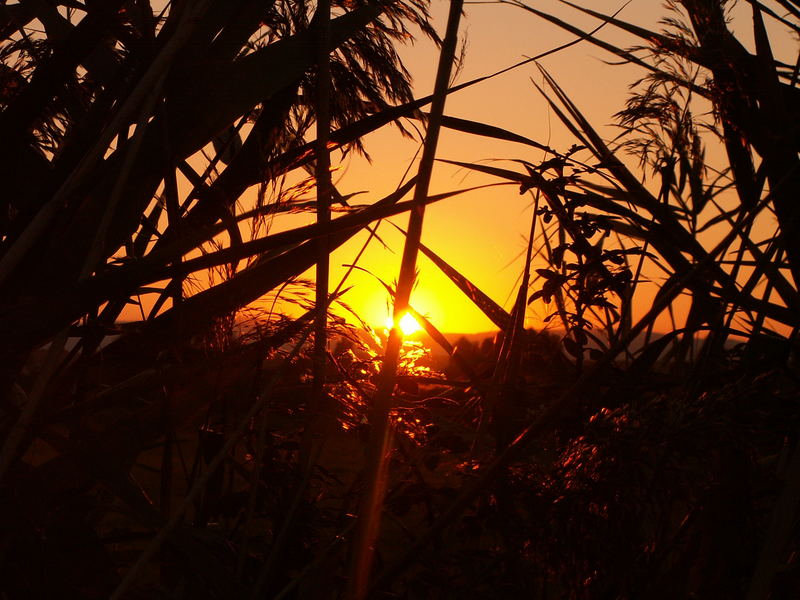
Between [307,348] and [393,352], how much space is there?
0.23m

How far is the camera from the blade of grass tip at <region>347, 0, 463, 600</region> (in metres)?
0.84

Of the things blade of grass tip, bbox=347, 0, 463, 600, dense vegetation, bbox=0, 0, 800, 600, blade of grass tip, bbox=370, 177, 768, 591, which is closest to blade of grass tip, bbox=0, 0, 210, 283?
dense vegetation, bbox=0, 0, 800, 600

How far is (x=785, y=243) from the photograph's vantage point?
126 cm

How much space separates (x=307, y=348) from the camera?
107 cm

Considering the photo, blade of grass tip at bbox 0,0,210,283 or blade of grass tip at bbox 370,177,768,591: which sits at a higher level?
blade of grass tip at bbox 0,0,210,283

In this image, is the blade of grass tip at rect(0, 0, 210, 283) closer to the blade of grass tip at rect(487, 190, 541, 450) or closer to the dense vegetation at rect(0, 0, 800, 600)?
the dense vegetation at rect(0, 0, 800, 600)

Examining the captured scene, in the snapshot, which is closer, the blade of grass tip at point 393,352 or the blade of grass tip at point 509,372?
the blade of grass tip at point 393,352

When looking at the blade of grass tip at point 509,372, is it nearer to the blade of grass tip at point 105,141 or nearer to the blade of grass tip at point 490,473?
the blade of grass tip at point 490,473

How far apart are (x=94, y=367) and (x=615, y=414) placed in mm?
759

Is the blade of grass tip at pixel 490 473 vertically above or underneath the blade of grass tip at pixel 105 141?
underneath

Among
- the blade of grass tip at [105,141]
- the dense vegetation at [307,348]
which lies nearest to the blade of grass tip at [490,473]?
the dense vegetation at [307,348]

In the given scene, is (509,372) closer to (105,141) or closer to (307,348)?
(307,348)

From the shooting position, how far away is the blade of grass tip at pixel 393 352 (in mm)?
845

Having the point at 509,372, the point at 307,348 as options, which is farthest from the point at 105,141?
the point at 509,372
